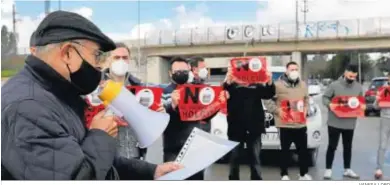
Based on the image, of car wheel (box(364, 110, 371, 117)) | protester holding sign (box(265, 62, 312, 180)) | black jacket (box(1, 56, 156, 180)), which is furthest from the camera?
car wheel (box(364, 110, 371, 117))

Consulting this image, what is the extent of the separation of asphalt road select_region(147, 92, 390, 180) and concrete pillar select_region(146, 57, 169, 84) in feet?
1.08

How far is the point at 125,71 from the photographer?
225 cm

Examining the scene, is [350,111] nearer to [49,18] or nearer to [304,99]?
[304,99]

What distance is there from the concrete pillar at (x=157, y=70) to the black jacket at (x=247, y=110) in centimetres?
51

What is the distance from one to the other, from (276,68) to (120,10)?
102 cm

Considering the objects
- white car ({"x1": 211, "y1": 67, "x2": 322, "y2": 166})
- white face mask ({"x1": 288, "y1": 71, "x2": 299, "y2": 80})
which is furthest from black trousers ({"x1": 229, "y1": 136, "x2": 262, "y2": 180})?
white face mask ({"x1": 288, "y1": 71, "x2": 299, "y2": 80})

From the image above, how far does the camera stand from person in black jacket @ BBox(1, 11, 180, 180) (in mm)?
1195

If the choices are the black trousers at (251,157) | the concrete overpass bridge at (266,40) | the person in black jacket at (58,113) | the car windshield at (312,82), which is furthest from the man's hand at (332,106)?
the person in black jacket at (58,113)

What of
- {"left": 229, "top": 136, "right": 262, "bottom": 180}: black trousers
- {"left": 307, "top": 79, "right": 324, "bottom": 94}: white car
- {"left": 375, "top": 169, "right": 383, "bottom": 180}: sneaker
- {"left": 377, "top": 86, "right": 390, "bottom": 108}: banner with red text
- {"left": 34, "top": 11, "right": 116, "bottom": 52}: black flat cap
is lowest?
{"left": 375, "top": 169, "right": 383, "bottom": 180}: sneaker

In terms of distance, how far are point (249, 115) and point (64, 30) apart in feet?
6.39

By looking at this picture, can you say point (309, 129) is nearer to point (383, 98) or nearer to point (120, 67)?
point (383, 98)

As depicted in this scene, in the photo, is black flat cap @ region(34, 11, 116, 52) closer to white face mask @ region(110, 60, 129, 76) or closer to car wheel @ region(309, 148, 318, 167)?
white face mask @ region(110, 60, 129, 76)

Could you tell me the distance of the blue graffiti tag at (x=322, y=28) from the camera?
7.96 ft

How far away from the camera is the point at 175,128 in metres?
2.65
